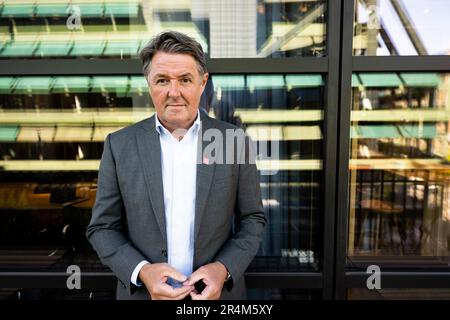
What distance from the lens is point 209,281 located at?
156 centimetres

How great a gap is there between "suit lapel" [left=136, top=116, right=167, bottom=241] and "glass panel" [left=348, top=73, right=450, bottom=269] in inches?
60.4

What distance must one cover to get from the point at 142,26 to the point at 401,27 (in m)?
1.86

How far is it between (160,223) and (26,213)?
1.61m

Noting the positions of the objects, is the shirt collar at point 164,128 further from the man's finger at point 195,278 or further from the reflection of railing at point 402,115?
the reflection of railing at point 402,115

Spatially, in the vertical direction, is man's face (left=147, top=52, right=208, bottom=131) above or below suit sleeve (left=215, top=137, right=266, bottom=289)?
above

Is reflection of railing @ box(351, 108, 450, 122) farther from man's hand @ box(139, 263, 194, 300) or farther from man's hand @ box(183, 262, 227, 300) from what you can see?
man's hand @ box(139, 263, 194, 300)

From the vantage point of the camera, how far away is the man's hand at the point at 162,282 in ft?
4.94

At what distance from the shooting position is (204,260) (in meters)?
1.70

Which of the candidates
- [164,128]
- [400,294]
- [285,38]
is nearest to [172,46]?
[164,128]

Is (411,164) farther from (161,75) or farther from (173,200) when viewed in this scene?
(161,75)

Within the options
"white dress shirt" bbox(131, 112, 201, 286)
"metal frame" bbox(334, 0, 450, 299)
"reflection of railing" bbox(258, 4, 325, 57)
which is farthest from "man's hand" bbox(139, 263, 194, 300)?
"reflection of railing" bbox(258, 4, 325, 57)

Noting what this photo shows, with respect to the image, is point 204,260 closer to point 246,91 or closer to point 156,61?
point 156,61

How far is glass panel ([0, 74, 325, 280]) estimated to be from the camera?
8.32ft
